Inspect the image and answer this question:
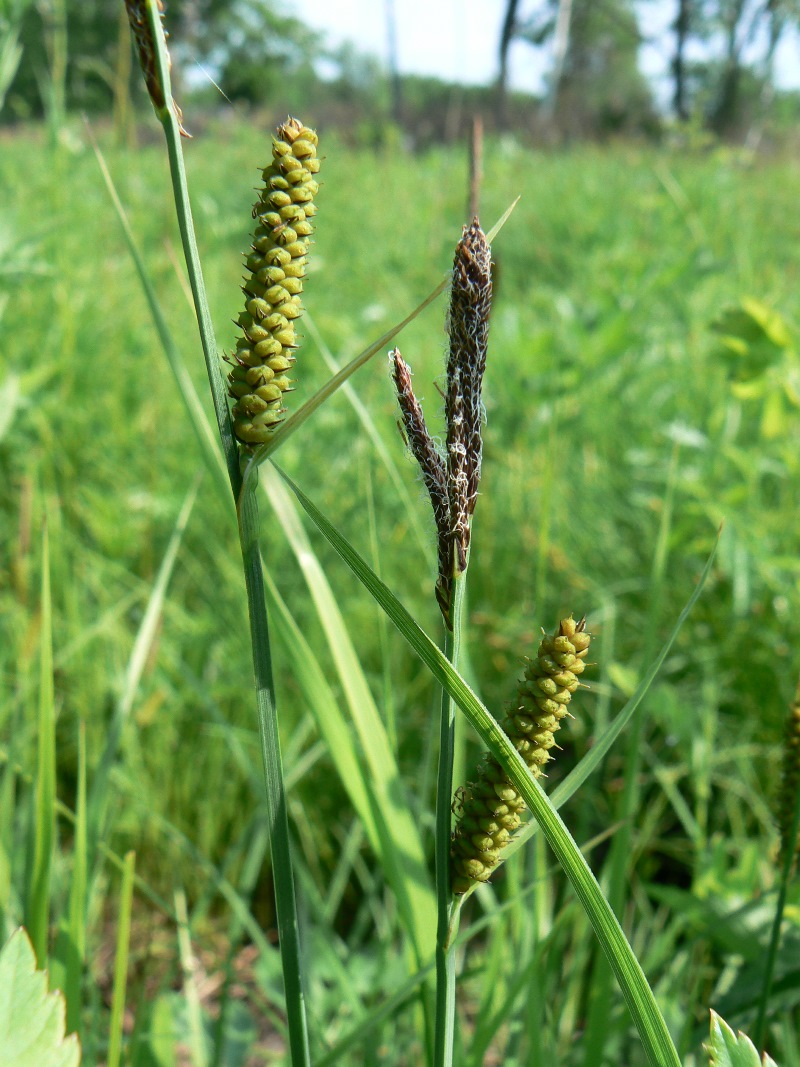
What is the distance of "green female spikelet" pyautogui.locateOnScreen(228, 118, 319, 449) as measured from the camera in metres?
0.25

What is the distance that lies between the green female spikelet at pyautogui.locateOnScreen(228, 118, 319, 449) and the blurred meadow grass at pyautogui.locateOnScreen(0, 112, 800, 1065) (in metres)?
0.19

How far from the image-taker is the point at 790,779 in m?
0.44

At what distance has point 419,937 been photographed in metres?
0.51

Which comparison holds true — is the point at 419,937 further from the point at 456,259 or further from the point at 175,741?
the point at 175,741

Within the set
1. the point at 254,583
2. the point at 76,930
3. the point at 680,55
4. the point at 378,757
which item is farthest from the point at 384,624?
the point at 680,55

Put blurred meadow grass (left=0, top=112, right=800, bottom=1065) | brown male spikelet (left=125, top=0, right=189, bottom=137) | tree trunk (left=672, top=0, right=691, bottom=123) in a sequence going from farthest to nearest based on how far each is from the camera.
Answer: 1. tree trunk (left=672, top=0, right=691, bottom=123)
2. blurred meadow grass (left=0, top=112, right=800, bottom=1065)
3. brown male spikelet (left=125, top=0, right=189, bottom=137)

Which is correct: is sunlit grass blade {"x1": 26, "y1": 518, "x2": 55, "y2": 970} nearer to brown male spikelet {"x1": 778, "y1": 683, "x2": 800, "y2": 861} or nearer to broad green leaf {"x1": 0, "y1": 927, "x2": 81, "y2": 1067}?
broad green leaf {"x1": 0, "y1": 927, "x2": 81, "y2": 1067}

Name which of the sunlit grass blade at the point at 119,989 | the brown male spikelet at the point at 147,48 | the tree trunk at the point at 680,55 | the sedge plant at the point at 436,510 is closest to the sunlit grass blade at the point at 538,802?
the sedge plant at the point at 436,510

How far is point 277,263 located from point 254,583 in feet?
0.35

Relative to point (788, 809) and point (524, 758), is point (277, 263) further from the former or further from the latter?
point (788, 809)

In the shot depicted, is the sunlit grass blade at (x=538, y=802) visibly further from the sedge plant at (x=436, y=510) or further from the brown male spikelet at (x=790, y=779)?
the brown male spikelet at (x=790, y=779)

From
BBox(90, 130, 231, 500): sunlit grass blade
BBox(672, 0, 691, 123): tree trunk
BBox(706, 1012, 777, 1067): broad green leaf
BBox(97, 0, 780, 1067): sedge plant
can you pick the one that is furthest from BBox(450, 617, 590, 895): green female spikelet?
BBox(672, 0, 691, 123): tree trunk

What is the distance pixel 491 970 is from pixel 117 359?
4.96 feet

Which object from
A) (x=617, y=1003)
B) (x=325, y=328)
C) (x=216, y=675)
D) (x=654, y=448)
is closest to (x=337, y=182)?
(x=325, y=328)
